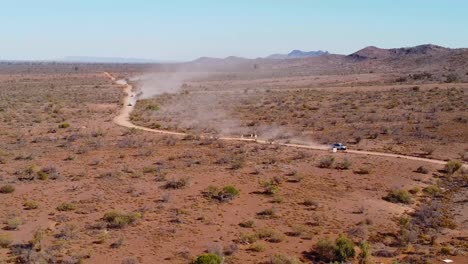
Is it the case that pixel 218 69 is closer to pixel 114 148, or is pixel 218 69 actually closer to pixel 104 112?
pixel 104 112

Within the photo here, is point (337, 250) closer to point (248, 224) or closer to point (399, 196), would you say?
point (248, 224)

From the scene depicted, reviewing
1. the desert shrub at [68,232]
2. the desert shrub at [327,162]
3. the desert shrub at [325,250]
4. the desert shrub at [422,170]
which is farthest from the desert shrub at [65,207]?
the desert shrub at [422,170]

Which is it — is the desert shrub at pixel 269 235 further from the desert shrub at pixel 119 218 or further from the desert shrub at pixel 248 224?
the desert shrub at pixel 119 218

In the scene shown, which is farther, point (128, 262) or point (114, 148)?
point (114, 148)

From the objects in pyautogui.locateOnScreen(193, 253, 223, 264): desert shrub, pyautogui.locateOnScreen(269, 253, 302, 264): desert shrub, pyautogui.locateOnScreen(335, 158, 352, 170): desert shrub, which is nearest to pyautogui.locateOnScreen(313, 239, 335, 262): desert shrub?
pyautogui.locateOnScreen(269, 253, 302, 264): desert shrub

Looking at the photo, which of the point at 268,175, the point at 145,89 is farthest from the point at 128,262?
the point at 145,89

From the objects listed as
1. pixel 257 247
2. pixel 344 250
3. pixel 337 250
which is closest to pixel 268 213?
pixel 257 247
